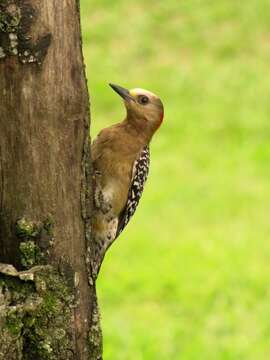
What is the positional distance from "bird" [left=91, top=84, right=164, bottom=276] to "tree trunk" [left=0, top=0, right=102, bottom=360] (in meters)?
0.99

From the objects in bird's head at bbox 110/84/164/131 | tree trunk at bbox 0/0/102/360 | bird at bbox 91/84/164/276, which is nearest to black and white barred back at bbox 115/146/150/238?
bird at bbox 91/84/164/276

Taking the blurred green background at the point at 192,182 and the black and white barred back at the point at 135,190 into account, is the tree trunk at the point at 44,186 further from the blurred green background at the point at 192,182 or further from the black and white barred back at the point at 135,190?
the blurred green background at the point at 192,182

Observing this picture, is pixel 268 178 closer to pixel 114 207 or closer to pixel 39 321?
pixel 114 207

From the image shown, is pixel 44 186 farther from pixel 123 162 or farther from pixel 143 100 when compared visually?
pixel 143 100

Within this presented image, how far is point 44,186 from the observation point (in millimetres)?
4434

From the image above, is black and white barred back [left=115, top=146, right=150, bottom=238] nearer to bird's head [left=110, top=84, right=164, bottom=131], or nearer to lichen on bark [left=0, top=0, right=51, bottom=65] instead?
bird's head [left=110, top=84, right=164, bottom=131]

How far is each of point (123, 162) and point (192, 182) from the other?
263 inches

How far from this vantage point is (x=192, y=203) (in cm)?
1220

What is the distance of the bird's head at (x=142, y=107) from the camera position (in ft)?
20.6

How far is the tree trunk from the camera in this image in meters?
4.28

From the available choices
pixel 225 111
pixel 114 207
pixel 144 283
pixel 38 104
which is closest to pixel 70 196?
pixel 38 104

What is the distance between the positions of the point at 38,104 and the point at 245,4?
13368mm

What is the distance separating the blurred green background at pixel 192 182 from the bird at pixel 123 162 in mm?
2894

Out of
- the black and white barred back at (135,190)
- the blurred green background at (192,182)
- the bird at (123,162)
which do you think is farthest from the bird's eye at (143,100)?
the blurred green background at (192,182)
